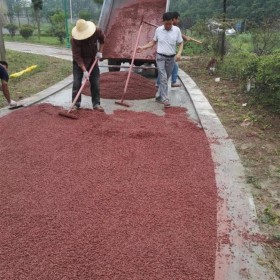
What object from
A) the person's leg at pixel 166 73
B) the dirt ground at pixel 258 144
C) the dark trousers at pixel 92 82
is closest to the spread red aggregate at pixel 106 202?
the dirt ground at pixel 258 144

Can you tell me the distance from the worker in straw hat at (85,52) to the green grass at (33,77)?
165cm

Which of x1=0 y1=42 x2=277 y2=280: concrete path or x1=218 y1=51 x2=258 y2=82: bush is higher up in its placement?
x1=218 y1=51 x2=258 y2=82: bush

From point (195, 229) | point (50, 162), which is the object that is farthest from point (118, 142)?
point (195, 229)

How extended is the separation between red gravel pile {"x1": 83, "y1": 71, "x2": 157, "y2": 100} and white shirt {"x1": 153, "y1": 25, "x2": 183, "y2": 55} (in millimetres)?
1106

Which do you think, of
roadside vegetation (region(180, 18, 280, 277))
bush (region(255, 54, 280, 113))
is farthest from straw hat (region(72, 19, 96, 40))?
bush (region(255, 54, 280, 113))

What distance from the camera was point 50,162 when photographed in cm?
379

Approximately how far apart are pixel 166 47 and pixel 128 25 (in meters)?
3.17

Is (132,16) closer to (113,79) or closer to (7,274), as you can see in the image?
(113,79)

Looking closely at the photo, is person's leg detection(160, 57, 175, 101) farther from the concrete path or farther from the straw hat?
the straw hat

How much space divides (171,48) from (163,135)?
2.14 m

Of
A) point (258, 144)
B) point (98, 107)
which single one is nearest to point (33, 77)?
point (98, 107)

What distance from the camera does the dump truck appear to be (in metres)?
8.39

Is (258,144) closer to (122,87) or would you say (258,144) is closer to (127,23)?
(122,87)

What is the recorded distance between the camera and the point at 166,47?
6066 mm
